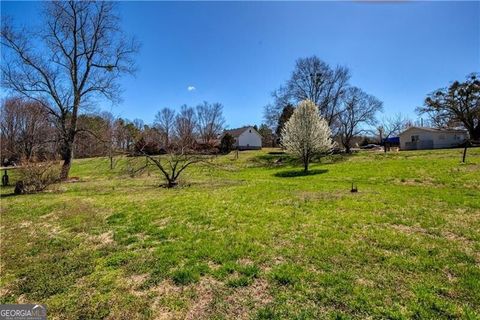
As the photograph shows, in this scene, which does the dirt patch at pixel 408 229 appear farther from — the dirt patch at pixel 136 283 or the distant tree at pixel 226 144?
the distant tree at pixel 226 144

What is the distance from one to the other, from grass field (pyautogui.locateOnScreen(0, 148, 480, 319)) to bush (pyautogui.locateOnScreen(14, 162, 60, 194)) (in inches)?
203

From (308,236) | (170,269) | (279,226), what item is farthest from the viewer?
(279,226)

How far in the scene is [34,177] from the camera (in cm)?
1330

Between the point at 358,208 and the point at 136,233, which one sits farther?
the point at 358,208

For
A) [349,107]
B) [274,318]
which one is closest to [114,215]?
[274,318]

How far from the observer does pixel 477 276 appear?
389 cm

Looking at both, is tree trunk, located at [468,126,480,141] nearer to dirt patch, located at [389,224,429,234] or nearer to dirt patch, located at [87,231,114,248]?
dirt patch, located at [389,224,429,234]

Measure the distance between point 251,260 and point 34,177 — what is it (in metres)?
12.9

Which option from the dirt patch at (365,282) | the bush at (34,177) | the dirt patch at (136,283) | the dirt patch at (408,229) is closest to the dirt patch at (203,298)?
the dirt patch at (136,283)

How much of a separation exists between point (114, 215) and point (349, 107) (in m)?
34.3

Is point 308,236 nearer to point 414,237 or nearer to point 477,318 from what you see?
point 414,237

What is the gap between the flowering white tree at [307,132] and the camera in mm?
23453

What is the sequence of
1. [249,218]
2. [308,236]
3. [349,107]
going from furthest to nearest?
[349,107], [249,218], [308,236]

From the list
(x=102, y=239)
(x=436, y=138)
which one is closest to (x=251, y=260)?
(x=102, y=239)
